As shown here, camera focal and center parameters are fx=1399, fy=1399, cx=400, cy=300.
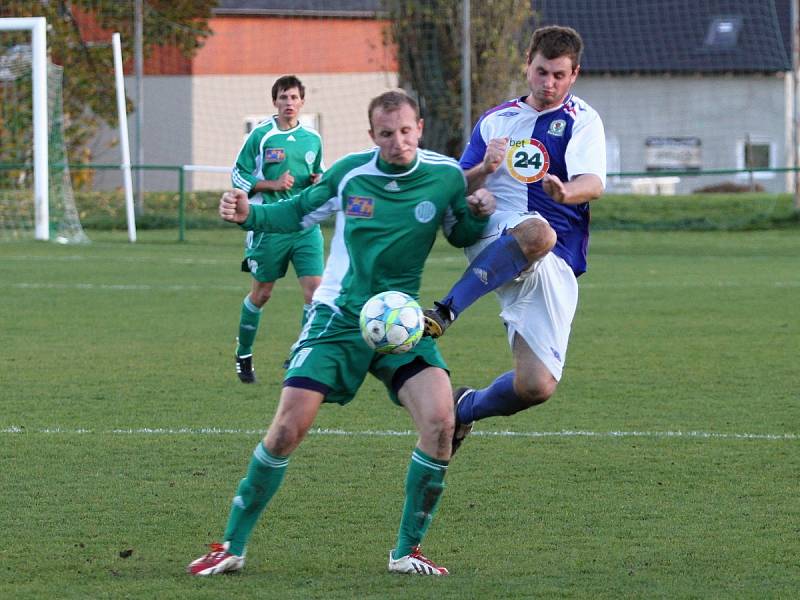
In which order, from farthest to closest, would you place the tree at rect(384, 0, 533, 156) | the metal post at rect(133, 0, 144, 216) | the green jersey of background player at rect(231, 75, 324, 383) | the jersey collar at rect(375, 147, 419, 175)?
the tree at rect(384, 0, 533, 156) → the metal post at rect(133, 0, 144, 216) → the green jersey of background player at rect(231, 75, 324, 383) → the jersey collar at rect(375, 147, 419, 175)

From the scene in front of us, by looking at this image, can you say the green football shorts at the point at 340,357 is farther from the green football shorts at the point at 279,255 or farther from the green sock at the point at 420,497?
the green football shorts at the point at 279,255

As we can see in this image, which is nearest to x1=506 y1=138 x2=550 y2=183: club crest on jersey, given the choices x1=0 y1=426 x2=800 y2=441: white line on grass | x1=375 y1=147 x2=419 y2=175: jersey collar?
x1=375 y1=147 x2=419 y2=175: jersey collar

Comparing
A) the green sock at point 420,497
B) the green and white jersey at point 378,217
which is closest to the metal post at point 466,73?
the green and white jersey at point 378,217

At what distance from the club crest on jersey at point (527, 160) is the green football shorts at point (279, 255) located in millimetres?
4280

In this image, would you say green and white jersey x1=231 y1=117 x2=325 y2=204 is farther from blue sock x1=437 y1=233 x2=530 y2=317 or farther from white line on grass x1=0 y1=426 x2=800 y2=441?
blue sock x1=437 y1=233 x2=530 y2=317

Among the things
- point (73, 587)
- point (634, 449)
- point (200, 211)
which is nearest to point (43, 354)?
point (634, 449)

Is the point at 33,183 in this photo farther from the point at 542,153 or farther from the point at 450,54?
the point at 542,153

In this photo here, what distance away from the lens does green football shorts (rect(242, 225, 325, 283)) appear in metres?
9.99

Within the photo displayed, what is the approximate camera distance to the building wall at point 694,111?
37562mm

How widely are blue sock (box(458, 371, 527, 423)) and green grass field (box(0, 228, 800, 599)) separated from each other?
0.28 meters

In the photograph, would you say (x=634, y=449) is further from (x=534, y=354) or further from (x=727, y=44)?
(x=727, y=44)

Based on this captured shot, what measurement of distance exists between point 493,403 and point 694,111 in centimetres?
3317

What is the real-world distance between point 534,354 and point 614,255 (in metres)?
→ 14.5

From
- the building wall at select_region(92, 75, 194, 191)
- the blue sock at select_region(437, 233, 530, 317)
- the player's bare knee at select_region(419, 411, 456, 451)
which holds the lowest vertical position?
the player's bare knee at select_region(419, 411, 456, 451)
